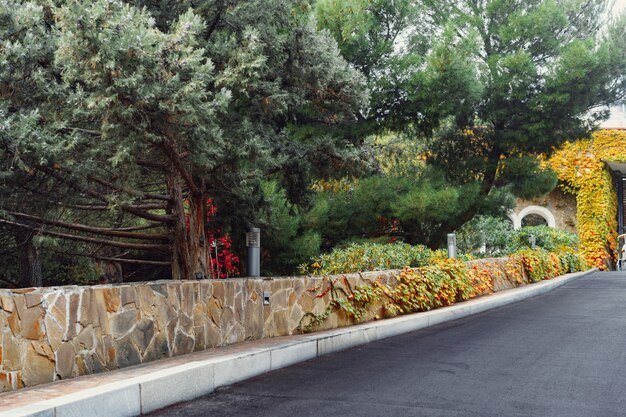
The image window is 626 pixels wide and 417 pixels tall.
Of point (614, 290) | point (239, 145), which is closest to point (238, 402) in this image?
point (239, 145)

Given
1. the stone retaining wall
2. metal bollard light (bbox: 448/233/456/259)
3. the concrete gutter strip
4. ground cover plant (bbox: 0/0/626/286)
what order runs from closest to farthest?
1. the concrete gutter strip
2. the stone retaining wall
3. ground cover plant (bbox: 0/0/626/286)
4. metal bollard light (bbox: 448/233/456/259)

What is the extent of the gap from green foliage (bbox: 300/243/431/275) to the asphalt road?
269cm

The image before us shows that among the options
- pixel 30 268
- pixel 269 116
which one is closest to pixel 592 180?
pixel 269 116

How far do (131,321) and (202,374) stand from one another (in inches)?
38.3

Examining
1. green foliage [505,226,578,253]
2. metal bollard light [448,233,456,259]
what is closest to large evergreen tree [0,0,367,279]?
metal bollard light [448,233,456,259]

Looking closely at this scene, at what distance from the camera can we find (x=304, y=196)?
36.6ft

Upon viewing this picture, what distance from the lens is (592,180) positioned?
2467cm

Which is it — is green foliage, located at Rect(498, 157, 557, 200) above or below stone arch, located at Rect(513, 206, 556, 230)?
above

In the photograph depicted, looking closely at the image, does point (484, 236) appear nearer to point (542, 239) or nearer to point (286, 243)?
point (542, 239)

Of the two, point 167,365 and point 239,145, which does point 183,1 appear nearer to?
point 239,145

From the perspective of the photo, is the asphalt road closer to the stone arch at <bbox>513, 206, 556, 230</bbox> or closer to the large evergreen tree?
the large evergreen tree

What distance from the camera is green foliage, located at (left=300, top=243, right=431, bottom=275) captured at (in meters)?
11.9

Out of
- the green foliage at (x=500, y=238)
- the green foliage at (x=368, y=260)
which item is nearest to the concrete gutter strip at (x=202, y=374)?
the green foliage at (x=368, y=260)

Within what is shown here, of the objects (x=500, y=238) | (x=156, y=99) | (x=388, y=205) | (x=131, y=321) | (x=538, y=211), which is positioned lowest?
(x=131, y=321)
